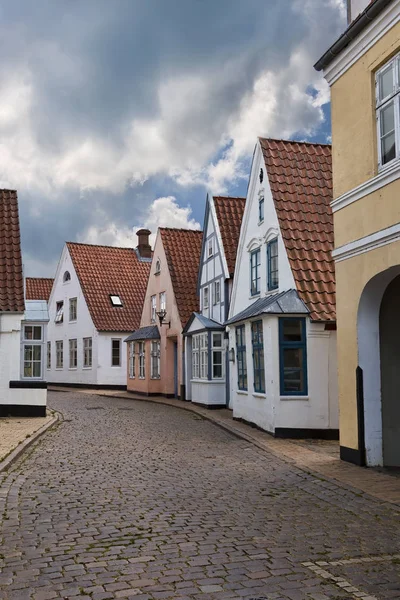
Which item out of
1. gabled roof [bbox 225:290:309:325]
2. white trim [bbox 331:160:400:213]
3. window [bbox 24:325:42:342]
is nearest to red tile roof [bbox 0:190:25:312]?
window [bbox 24:325:42:342]

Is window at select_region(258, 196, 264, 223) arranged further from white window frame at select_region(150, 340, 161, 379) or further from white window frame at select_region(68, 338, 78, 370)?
white window frame at select_region(68, 338, 78, 370)

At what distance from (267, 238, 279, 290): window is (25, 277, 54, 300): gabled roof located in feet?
110

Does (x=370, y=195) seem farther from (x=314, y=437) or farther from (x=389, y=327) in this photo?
(x=314, y=437)

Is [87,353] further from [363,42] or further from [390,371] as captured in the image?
[363,42]

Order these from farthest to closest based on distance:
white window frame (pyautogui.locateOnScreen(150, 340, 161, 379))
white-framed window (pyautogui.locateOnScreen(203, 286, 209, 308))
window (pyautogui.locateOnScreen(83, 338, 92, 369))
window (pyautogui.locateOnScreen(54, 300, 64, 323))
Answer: window (pyautogui.locateOnScreen(54, 300, 64, 323)), window (pyautogui.locateOnScreen(83, 338, 92, 369)), white window frame (pyautogui.locateOnScreen(150, 340, 161, 379)), white-framed window (pyautogui.locateOnScreen(203, 286, 209, 308))

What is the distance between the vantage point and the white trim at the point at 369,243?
9.73m

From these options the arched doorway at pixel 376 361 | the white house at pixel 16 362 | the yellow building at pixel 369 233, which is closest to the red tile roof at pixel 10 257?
the white house at pixel 16 362

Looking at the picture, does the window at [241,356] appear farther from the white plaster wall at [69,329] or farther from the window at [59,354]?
the window at [59,354]

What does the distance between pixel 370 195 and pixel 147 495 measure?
5734mm

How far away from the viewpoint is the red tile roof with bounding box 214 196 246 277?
23797 millimetres

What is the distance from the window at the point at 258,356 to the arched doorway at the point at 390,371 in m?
5.41

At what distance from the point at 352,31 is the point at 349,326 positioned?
4.83 m

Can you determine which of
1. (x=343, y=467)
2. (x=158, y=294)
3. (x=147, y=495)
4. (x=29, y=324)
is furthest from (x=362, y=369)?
(x=158, y=294)

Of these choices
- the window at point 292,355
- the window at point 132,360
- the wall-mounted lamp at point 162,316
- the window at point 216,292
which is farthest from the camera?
the window at point 132,360
